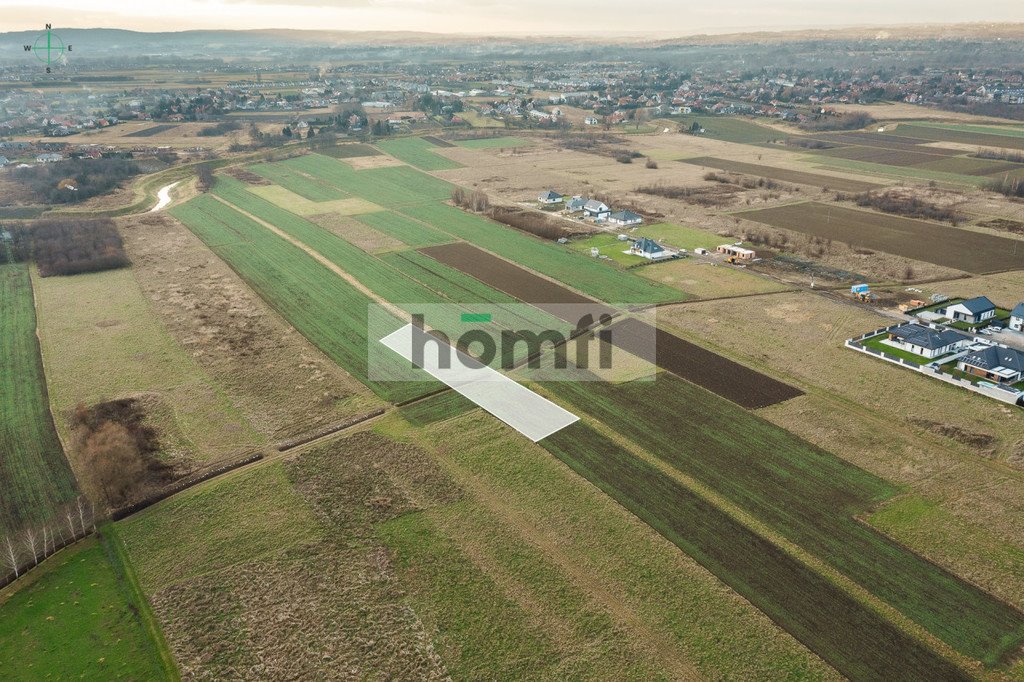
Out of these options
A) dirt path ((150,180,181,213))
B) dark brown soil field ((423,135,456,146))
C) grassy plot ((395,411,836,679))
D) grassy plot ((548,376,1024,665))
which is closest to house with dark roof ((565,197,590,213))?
grassy plot ((548,376,1024,665))

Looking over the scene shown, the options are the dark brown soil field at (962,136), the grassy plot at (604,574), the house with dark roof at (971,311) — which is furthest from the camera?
the dark brown soil field at (962,136)

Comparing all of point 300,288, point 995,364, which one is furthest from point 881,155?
point 300,288

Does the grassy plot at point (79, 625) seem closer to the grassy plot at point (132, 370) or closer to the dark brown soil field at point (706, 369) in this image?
the grassy plot at point (132, 370)

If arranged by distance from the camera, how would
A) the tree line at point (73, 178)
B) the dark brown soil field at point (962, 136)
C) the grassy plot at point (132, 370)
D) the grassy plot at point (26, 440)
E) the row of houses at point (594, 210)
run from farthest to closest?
the dark brown soil field at point (962, 136)
the tree line at point (73, 178)
the row of houses at point (594, 210)
the grassy plot at point (132, 370)
the grassy plot at point (26, 440)

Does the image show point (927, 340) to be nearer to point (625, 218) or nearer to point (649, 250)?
point (649, 250)

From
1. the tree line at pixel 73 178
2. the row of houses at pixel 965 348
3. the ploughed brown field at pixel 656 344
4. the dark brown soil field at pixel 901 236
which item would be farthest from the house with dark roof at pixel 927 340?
the tree line at pixel 73 178

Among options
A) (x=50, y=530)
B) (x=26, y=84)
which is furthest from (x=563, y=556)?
(x=26, y=84)
